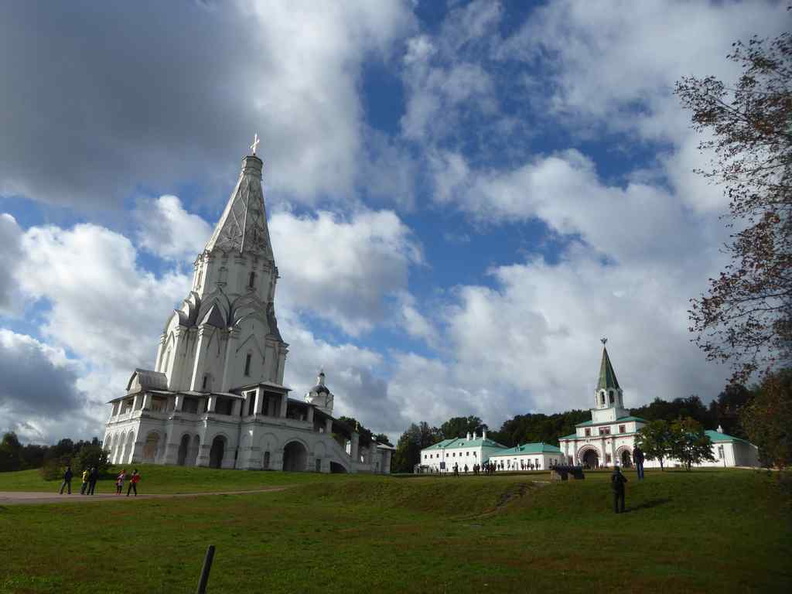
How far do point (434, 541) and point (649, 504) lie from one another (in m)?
8.79

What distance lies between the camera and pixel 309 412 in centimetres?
5531

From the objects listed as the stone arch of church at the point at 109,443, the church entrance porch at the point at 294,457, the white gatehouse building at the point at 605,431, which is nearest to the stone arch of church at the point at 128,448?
the stone arch of church at the point at 109,443

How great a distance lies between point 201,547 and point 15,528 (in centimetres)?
561

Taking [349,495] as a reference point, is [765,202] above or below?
above

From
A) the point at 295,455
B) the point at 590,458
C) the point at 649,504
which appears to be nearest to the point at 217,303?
the point at 295,455

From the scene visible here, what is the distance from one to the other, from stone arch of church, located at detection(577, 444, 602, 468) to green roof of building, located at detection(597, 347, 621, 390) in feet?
28.2

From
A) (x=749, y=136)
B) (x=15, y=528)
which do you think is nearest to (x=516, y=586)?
(x=749, y=136)

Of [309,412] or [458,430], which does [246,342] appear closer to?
[309,412]

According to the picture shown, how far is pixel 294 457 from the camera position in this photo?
54625 millimetres

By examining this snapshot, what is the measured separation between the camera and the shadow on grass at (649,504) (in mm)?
19094

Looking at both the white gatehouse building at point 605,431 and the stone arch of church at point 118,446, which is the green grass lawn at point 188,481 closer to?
the stone arch of church at point 118,446

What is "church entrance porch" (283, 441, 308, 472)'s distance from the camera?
53.5m

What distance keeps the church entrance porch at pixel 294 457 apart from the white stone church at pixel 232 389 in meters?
0.09

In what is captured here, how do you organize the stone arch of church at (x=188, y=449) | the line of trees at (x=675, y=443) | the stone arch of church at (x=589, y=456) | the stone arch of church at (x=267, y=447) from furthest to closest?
the stone arch of church at (x=589, y=456) < the stone arch of church at (x=188, y=449) < the stone arch of church at (x=267, y=447) < the line of trees at (x=675, y=443)
